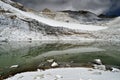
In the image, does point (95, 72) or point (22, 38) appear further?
point (22, 38)

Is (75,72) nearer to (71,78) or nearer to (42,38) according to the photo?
(71,78)

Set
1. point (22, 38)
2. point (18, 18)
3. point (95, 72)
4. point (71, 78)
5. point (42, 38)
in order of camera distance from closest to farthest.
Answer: point (71, 78)
point (95, 72)
point (22, 38)
point (42, 38)
point (18, 18)

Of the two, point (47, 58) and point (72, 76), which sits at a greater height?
point (72, 76)

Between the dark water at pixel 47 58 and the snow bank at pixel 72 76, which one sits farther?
the dark water at pixel 47 58

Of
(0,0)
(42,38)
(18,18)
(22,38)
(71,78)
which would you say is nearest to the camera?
(71,78)

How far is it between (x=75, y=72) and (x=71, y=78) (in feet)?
10.3

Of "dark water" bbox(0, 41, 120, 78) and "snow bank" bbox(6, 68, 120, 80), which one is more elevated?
"snow bank" bbox(6, 68, 120, 80)

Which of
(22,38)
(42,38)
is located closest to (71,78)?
(22,38)

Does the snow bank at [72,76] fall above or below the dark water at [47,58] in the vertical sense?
above

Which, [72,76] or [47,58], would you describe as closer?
[72,76]

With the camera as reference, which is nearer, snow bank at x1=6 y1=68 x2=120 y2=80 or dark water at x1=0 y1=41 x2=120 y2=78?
snow bank at x1=6 y1=68 x2=120 y2=80

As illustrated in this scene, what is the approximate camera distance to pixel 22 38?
119 metres

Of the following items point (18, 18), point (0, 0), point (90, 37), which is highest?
point (0, 0)

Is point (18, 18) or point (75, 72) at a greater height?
point (18, 18)
